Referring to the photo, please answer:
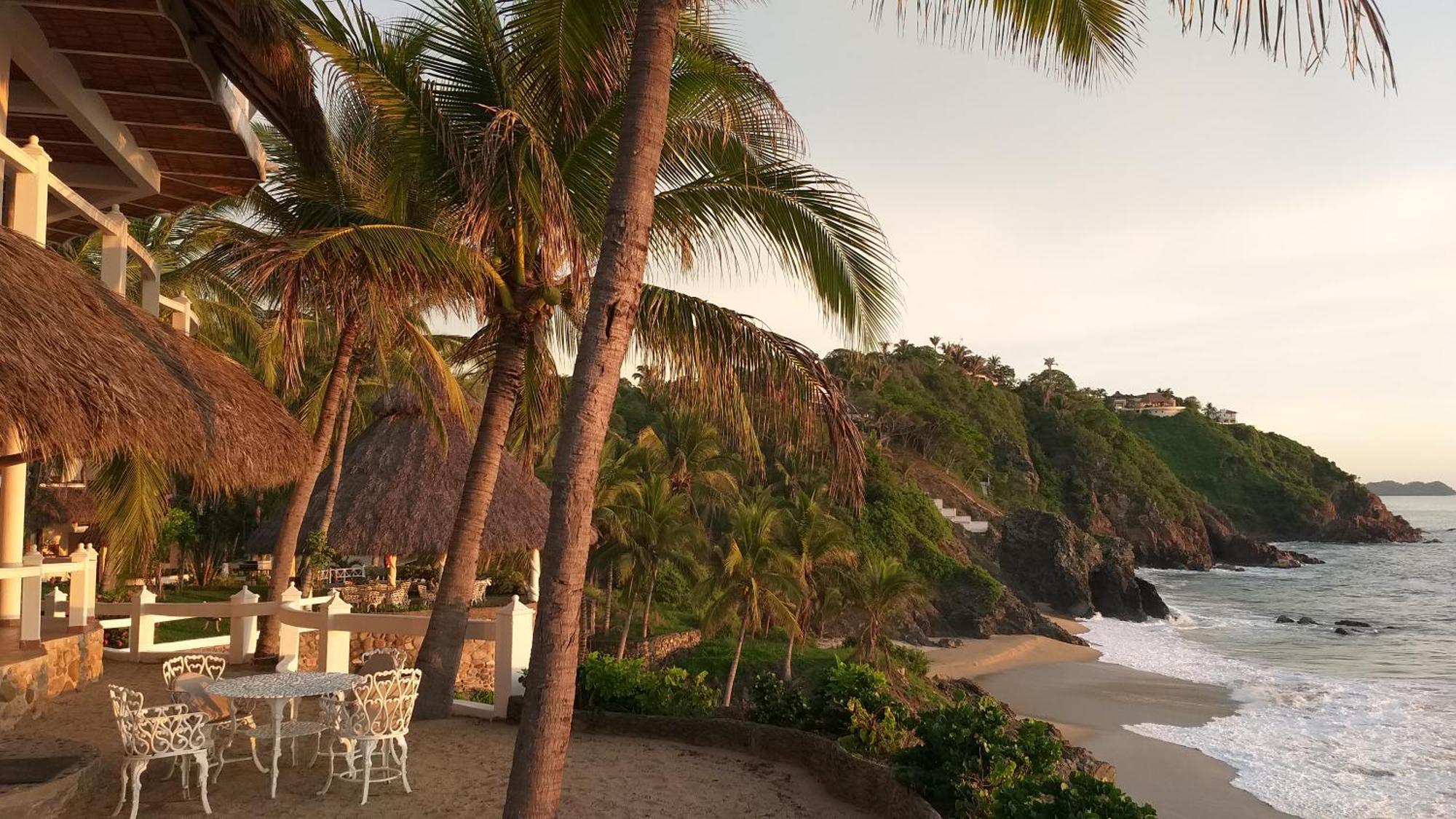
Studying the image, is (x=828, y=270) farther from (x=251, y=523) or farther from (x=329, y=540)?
(x=251, y=523)

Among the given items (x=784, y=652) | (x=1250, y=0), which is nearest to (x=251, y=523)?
(x=784, y=652)

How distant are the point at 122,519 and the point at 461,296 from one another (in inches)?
265

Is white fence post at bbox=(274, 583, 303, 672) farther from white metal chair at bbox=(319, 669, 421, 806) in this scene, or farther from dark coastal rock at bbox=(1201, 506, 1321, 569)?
dark coastal rock at bbox=(1201, 506, 1321, 569)

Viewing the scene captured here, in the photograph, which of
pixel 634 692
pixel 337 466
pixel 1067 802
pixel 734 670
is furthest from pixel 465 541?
pixel 734 670

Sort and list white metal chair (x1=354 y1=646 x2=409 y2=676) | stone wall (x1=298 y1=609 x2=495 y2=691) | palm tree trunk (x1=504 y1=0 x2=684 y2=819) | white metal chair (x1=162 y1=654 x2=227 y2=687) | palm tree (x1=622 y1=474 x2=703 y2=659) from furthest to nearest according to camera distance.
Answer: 1. palm tree (x1=622 y1=474 x2=703 y2=659)
2. stone wall (x1=298 y1=609 x2=495 y2=691)
3. white metal chair (x1=354 y1=646 x2=409 y2=676)
4. white metal chair (x1=162 y1=654 x2=227 y2=687)
5. palm tree trunk (x1=504 y1=0 x2=684 y2=819)

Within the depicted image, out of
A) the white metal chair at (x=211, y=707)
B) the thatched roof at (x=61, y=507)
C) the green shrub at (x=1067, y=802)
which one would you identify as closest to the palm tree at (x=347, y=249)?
the white metal chair at (x=211, y=707)

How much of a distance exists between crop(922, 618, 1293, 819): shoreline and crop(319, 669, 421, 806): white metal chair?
1106 centimetres

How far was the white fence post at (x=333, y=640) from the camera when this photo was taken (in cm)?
1045

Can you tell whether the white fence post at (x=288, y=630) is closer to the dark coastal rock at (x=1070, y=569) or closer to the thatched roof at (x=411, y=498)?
the thatched roof at (x=411, y=498)

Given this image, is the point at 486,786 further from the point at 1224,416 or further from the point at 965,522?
the point at 1224,416

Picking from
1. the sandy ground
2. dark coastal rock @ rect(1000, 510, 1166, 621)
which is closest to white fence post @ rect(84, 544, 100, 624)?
the sandy ground

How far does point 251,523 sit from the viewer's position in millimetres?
26344

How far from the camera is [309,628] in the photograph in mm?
11266

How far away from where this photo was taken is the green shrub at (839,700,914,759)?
7.16m
